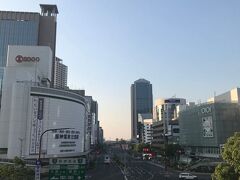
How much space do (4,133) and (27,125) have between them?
928 centimetres

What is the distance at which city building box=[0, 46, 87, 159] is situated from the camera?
10825cm

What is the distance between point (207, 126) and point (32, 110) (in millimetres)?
56448

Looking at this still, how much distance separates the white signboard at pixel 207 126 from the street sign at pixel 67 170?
8686 cm

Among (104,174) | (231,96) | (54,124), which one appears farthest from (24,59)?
(231,96)

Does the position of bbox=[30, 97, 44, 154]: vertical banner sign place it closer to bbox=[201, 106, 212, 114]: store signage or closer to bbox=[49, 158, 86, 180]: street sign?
bbox=[201, 106, 212, 114]: store signage

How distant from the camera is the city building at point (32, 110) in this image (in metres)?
108

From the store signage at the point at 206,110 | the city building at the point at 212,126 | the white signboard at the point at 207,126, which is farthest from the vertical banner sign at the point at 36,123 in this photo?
the city building at the point at 212,126

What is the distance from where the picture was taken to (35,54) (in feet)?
431

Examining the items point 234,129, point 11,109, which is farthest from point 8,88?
point 234,129

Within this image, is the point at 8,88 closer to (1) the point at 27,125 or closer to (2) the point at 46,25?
(1) the point at 27,125

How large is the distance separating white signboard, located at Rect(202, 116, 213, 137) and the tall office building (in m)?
105

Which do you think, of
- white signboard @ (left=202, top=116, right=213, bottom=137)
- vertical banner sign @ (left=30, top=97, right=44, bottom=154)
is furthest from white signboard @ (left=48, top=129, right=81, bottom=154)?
white signboard @ (left=202, top=116, right=213, bottom=137)

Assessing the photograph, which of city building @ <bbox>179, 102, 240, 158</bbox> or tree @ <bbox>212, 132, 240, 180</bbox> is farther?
city building @ <bbox>179, 102, 240, 158</bbox>

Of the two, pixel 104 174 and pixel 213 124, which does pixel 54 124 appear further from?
pixel 213 124
